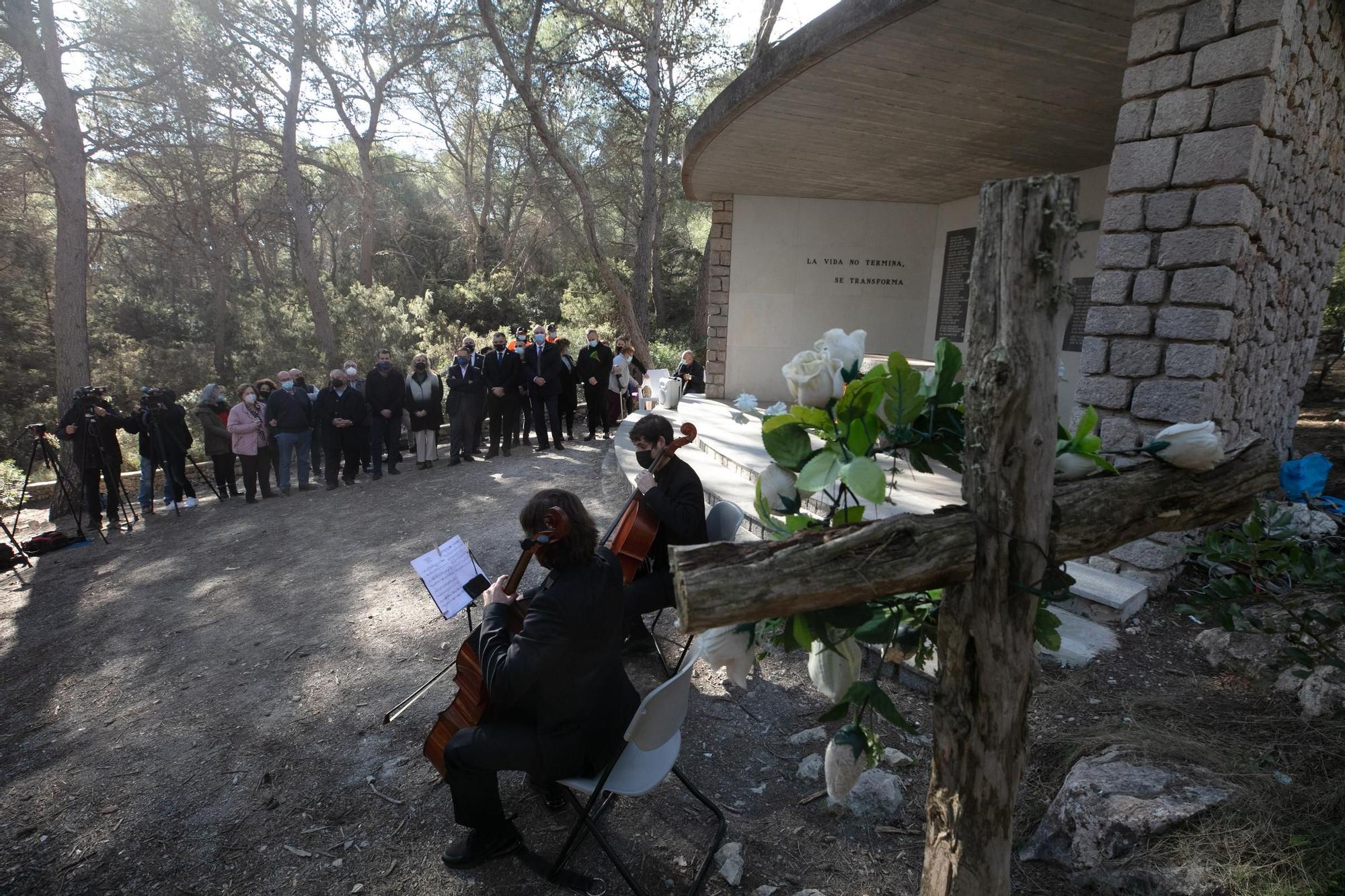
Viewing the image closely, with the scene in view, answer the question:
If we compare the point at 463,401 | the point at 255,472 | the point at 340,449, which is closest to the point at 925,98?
the point at 463,401

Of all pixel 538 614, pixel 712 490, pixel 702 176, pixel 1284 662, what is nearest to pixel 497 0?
pixel 702 176

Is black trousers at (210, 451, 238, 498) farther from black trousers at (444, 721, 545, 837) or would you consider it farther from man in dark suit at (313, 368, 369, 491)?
black trousers at (444, 721, 545, 837)

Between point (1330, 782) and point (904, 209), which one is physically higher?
point (904, 209)

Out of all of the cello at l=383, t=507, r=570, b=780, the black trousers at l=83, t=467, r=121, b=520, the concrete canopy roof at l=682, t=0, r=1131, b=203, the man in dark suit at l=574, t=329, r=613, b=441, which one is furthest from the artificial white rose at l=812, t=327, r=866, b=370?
the black trousers at l=83, t=467, r=121, b=520

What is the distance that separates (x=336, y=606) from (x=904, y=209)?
900 centimetres

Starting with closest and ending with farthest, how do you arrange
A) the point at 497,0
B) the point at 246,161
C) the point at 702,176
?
the point at 702,176, the point at 497,0, the point at 246,161

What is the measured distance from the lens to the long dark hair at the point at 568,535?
231 centimetres

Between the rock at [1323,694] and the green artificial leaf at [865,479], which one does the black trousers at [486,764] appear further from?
the rock at [1323,694]

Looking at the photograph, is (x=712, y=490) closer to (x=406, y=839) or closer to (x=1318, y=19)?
(x=406, y=839)

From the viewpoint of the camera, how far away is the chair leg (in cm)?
232

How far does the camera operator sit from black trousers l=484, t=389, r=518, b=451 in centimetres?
435

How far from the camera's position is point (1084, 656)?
10.8ft

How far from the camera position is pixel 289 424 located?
803 centimetres

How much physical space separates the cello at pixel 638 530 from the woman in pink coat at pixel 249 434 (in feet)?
21.0
